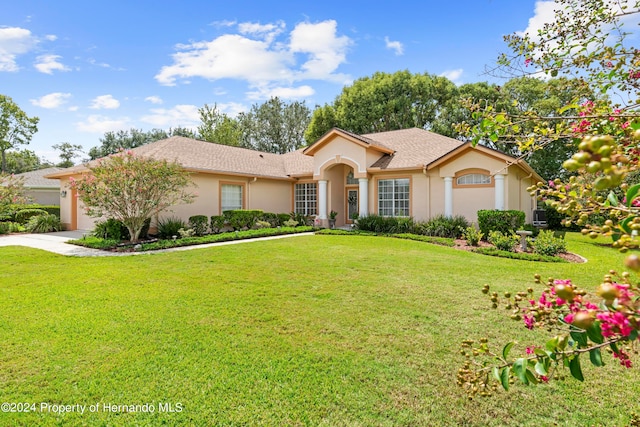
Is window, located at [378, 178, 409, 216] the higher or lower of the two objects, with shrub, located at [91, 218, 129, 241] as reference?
higher

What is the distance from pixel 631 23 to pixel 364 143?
1544 centimetres

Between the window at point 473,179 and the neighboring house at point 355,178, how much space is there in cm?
1

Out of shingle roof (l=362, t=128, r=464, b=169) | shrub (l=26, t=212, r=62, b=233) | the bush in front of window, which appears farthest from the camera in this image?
shrub (l=26, t=212, r=62, b=233)

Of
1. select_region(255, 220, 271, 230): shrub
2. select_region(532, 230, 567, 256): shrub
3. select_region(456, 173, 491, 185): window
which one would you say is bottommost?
select_region(532, 230, 567, 256): shrub

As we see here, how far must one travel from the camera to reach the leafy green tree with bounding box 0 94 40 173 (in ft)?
123

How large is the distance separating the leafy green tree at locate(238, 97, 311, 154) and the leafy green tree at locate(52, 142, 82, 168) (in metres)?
32.2

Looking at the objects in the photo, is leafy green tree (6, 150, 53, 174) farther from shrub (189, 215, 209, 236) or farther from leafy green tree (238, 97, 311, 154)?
shrub (189, 215, 209, 236)

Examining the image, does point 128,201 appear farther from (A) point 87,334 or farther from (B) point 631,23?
(B) point 631,23

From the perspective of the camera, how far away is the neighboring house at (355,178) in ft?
52.7

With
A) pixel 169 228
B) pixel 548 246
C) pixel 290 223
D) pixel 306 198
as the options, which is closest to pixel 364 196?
pixel 290 223

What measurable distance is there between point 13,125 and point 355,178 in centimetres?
4270

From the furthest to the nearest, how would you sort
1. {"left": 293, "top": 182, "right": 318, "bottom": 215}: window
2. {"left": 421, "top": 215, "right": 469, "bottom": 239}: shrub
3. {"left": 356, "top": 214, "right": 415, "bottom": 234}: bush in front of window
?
1. {"left": 293, "top": 182, "right": 318, "bottom": 215}: window
2. {"left": 356, "top": 214, "right": 415, "bottom": 234}: bush in front of window
3. {"left": 421, "top": 215, "right": 469, "bottom": 239}: shrub

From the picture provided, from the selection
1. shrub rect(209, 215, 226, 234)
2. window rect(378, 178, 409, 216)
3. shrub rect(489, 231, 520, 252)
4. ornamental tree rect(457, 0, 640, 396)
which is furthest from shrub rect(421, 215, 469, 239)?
ornamental tree rect(457, 0, 640, 396)

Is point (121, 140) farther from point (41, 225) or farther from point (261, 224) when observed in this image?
point (261, 224)
